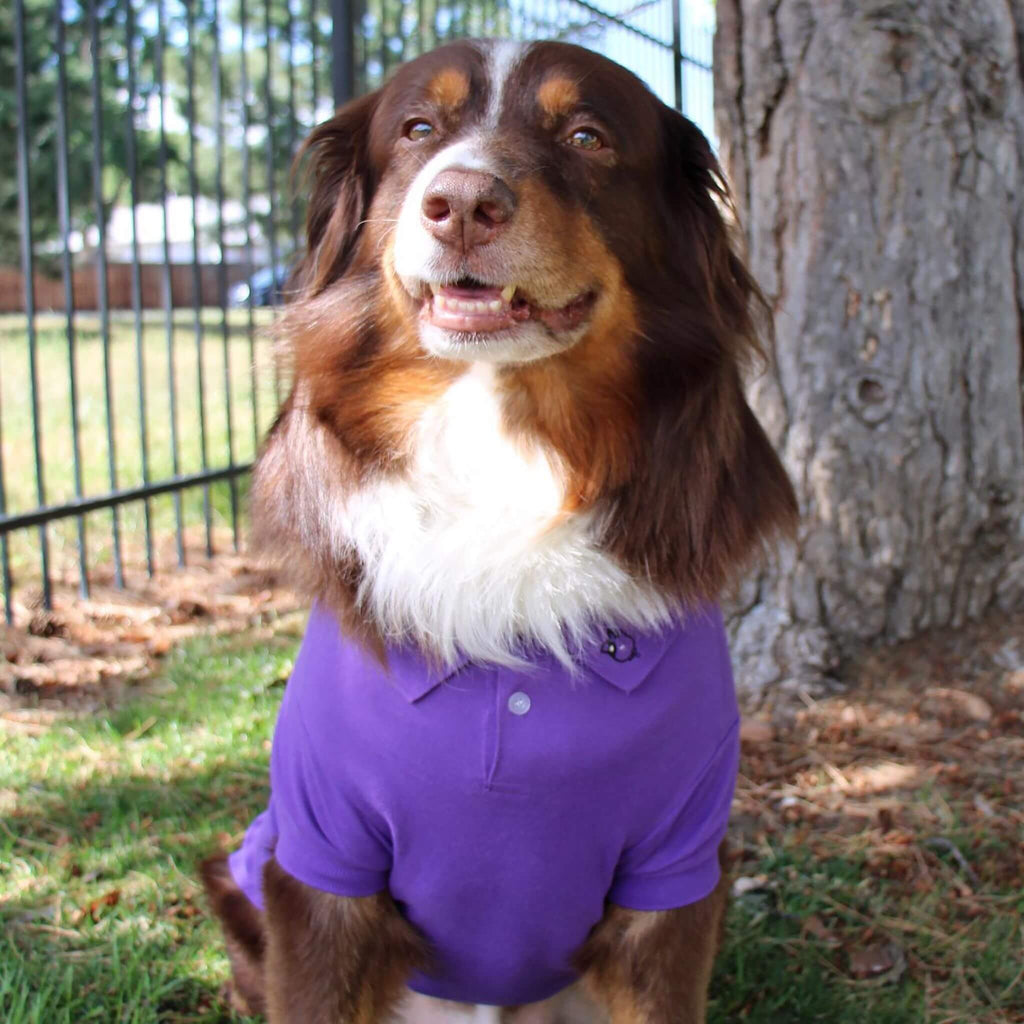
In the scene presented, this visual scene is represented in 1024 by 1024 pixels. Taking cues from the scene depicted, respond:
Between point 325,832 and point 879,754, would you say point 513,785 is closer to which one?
point 325,832

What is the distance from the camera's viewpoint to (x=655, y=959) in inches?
A: 77.3

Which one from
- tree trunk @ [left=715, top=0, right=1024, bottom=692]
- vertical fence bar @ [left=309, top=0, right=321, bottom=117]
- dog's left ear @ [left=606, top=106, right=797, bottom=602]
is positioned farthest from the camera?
vertical fence bar @ [left=309, top=0, right=321, bottom=117]

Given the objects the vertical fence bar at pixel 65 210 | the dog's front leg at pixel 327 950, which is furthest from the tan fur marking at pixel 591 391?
the vertical fence bar at pixel 65 210

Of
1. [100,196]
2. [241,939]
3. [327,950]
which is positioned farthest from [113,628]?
[327,950]

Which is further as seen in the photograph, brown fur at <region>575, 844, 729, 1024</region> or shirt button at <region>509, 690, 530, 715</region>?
brown fur at <region>575, 844, 729, 1024</region>

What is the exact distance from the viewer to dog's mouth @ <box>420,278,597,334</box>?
1.97 metres

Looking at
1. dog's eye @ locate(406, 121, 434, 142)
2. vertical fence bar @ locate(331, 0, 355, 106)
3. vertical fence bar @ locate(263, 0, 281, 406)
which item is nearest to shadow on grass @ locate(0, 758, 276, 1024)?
dog's eye @ locate(406, 121, 434, 142)

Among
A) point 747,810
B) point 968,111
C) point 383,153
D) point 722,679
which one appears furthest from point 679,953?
point 968,111

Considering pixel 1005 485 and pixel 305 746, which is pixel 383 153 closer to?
pixel 305 746

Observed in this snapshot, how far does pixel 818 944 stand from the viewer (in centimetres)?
259

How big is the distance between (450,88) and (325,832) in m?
1.34

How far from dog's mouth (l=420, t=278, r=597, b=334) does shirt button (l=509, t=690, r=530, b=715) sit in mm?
608

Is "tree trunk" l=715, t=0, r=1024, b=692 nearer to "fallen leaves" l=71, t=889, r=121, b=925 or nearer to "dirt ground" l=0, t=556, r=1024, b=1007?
"dirt ground" l=0, t=556, r=1024, b=1007

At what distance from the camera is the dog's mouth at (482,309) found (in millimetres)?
1969
